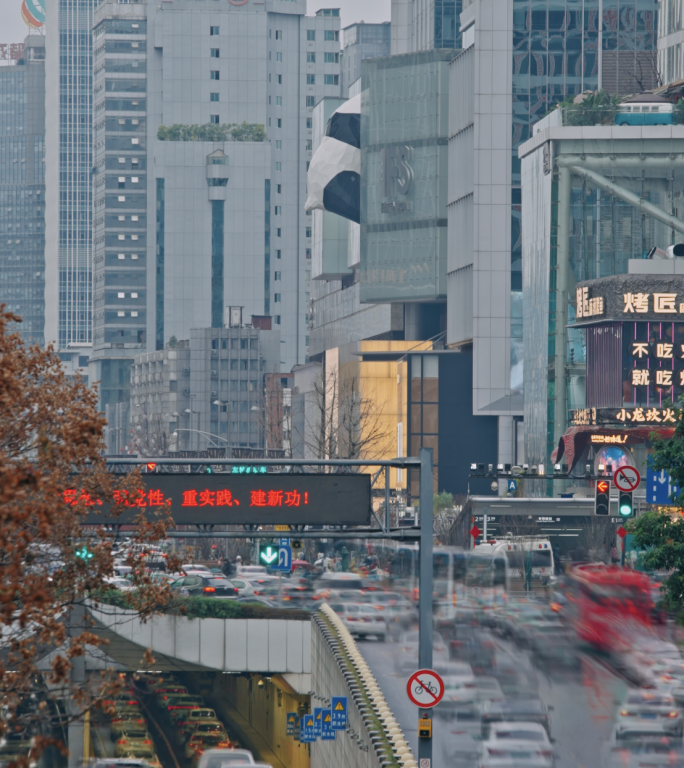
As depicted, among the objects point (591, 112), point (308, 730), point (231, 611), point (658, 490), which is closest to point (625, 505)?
point (658, 490)

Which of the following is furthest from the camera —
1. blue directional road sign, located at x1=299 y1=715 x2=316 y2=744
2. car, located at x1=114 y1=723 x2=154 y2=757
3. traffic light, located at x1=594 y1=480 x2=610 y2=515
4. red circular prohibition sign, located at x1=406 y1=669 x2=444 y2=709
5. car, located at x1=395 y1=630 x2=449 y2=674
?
car, located at x1=114 y1=723 x2=154 y2=757

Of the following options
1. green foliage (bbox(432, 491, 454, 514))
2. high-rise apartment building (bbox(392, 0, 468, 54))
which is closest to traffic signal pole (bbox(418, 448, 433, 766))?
green foliage (bbox(432, 491, 454, 514))

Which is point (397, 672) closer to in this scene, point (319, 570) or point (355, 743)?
point (355, 743)

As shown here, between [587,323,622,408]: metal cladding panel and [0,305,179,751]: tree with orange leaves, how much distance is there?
69447 mm

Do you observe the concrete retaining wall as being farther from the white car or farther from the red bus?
the white car

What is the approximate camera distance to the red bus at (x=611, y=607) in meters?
50.8

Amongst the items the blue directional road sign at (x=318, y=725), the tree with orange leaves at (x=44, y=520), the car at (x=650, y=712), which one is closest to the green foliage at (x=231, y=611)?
the blue directional road sign at (x=318, y=725)

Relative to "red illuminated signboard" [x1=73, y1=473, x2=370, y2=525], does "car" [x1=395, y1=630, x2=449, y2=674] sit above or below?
below

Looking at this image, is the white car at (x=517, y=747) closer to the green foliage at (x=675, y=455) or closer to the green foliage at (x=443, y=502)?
the green foliage at (x=675, y=455)

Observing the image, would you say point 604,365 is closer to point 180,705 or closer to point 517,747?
point 180,705

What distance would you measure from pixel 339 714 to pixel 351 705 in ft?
1.33

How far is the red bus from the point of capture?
50.8 m

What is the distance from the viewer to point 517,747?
3145 cm

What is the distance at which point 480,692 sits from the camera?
127 ft
